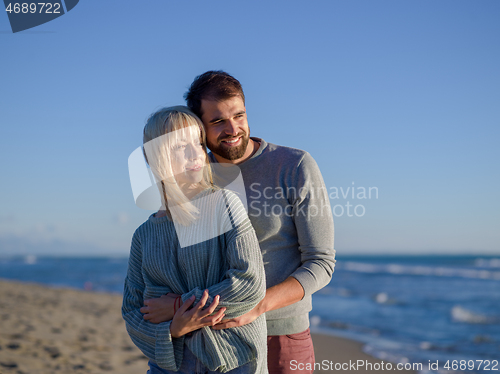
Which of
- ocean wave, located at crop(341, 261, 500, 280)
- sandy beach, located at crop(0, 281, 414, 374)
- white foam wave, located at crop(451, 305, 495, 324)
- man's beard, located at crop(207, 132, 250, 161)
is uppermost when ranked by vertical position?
man's beard, located at crop(207, 132, 250, 161)

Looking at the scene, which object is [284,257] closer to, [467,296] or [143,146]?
[143,146]

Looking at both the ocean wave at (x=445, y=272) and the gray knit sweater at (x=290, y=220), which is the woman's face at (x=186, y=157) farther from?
the ocean wave at (x=445, y=272)

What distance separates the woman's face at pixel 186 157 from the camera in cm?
179

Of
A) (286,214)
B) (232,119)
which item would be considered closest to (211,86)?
(232,119)

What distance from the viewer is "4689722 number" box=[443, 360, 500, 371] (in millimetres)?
5770

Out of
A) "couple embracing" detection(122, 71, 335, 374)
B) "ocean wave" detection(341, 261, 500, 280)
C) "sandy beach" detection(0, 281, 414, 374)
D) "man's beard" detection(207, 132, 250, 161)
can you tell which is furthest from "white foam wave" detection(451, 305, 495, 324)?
"ocean wave" detection(341, 261, 500, 280)

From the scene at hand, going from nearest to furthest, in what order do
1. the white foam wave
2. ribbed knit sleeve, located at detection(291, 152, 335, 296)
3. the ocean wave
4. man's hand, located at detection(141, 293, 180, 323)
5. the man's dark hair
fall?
man's hand, located at detection(141, 293, 180, 323), ribbed knit sleeve, located at detection(291, 152, 335, 296), the man's dark hair, the white foam wave, the ocean wave

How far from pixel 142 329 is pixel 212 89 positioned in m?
1.24

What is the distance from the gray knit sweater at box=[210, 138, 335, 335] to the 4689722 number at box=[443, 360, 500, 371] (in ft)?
15.3

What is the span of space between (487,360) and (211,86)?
21.3 feet

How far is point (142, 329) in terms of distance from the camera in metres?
1.76

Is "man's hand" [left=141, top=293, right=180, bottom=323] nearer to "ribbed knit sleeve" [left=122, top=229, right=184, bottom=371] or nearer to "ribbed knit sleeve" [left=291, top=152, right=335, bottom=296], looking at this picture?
"ribbed knit sleeve" [left=122, top=229, right=184, bottom=371]

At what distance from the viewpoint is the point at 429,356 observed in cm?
638

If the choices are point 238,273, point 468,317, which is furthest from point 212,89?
point 468,317
